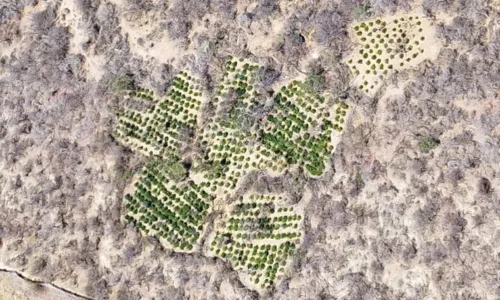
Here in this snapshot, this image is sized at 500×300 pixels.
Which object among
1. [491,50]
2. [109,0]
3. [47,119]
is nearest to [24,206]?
[47,119]

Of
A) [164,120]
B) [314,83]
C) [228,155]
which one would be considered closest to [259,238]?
[228,155]

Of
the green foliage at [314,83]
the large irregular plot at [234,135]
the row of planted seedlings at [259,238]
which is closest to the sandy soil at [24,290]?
the row of planted seedlings at [259,238]

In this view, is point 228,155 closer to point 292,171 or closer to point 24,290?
point 292,171

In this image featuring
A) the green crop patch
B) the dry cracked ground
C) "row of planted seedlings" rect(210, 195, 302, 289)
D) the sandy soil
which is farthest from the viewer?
the sandy soil

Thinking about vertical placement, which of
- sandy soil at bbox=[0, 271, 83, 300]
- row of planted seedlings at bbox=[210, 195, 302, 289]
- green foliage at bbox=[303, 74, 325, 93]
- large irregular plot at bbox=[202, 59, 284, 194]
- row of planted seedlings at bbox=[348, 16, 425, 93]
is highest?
row of planted seedlings at bbox=[348, 16, 425, 93]

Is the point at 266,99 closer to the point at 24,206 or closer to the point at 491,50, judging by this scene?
the point at 491,50

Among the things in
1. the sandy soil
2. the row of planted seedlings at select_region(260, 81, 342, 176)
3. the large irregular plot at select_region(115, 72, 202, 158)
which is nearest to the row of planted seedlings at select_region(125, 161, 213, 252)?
the large irregular plot at select_region(115, 72, 202, 158)

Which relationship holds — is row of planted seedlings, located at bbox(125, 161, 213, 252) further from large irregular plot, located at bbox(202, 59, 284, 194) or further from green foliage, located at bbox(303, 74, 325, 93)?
green foliage, located at bbox(303, 74, 325, 93)

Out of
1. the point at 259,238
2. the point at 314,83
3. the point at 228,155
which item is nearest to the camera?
the point at 259,238
